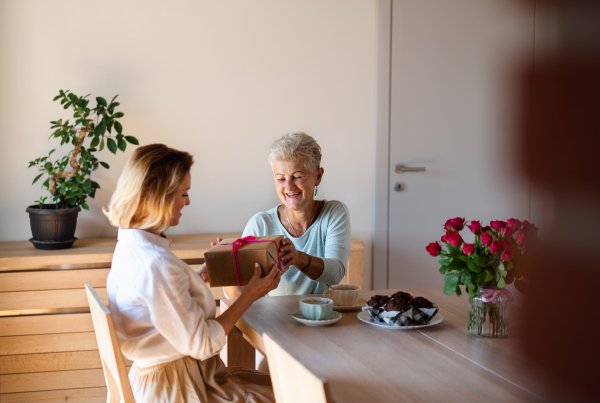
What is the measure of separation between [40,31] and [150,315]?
2.02 m

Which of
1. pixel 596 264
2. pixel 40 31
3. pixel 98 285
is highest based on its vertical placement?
pixel 40 31

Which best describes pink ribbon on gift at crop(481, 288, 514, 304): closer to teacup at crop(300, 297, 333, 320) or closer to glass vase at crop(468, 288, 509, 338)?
glass vase at crop(468, 288, 509, 338)

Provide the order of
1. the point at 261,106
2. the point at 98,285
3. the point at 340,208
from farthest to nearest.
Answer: the point at 261,106
the point at 98,285
the point at 340,208

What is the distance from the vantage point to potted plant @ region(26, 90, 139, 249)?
242 cm

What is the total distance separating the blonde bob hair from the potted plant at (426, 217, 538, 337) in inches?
25.6

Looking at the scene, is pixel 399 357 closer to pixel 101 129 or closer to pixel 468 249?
pixel 468 249

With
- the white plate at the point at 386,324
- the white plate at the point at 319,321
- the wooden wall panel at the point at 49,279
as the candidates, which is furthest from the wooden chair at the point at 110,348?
the wooden wall panel at the point at 49,279

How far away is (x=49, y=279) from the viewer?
234 centimetres

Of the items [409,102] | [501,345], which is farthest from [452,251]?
[409,102]

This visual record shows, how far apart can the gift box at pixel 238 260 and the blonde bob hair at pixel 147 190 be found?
7.8 inches

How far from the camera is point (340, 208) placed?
6.63 ft

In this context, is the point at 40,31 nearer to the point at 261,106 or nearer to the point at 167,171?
the point at 261,106

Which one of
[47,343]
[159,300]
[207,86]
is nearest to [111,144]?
[207,86]

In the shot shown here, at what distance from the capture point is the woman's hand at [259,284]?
1.41 meters
